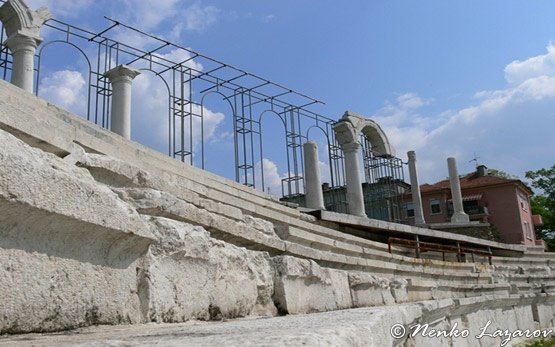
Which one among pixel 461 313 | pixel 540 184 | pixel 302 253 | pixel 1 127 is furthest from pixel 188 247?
pixel 540 184

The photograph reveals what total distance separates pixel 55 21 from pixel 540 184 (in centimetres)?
4601

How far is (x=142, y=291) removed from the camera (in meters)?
3.69

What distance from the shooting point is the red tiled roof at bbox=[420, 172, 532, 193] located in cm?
4065

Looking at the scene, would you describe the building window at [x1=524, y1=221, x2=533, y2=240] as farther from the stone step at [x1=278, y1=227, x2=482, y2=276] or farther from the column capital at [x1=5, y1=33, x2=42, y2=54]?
the column capital at [x1=5, y1=33, x2=42, y2=54]

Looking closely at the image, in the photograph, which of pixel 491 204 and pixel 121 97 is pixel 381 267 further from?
pixel 491 204

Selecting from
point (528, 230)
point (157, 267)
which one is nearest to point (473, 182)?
point (528, 230)

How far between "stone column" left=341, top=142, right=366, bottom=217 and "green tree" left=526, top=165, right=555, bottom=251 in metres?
36.2

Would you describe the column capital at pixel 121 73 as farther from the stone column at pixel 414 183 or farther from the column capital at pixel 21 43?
the stone column at pixel 414 183

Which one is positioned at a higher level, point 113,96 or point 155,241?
point 113,96

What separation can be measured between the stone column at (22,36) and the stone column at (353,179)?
31.7 feet

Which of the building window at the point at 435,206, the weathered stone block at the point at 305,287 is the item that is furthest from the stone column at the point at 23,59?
the building window at the point at 435,206

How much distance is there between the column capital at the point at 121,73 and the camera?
12.1 metres

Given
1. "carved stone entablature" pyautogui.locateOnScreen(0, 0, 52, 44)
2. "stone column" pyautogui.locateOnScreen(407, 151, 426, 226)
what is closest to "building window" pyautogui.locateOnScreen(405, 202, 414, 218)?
"stone column" pyautogui.locateOnScreen(407, 151, 426, 226)

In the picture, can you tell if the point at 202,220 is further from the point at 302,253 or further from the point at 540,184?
the point at 540,184
